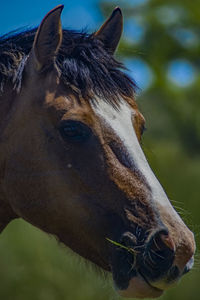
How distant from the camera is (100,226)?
324 cm

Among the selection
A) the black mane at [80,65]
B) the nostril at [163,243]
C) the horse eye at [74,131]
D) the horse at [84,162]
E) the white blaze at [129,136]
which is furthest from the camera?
the black mane at [80,65]

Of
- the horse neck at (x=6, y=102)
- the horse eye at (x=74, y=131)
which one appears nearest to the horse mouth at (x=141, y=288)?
the horse eye at (x=74, y=131)

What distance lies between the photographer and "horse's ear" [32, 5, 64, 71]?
3.50 meters

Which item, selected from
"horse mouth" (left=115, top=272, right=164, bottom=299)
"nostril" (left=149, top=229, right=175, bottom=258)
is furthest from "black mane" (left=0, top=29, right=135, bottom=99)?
"horse mouth" (left=115, top=272, right=164, bottom=299)

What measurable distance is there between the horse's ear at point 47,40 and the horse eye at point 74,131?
0.44 meters

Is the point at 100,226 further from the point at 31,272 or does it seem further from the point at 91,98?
the point at 31,272

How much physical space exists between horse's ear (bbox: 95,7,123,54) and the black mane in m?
0.21

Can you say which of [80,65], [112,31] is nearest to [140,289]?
[80,65]

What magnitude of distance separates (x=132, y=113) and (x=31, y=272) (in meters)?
6.91

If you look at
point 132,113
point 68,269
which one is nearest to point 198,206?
point 68,269

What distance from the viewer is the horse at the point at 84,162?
119 inches

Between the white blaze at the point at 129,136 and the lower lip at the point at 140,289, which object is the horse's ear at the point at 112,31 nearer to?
the white blaze at the point at 129,136

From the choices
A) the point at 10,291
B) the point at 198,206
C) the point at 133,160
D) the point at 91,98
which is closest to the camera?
the point at 133,160

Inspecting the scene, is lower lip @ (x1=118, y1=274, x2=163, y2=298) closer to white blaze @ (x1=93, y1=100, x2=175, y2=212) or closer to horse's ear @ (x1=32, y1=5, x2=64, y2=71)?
white blaze @ (x1=93, y1=100, x2=175, y2=212)
